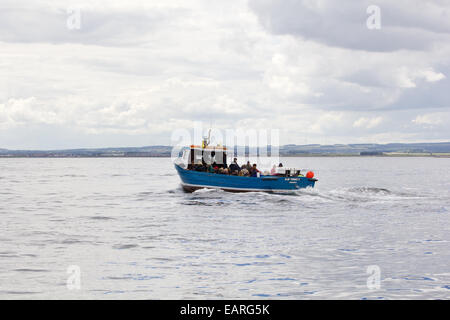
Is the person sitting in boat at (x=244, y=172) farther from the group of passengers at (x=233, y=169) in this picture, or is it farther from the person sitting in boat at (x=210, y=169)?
the person sitting in boat at (x=210, y=169)

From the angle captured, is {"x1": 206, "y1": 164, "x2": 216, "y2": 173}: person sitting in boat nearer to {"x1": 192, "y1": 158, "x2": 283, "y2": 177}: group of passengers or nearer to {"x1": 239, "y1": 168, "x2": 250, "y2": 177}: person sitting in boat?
{"x1": 192, "y1": 158, "x2": 283, "y2": 177}: group of passengers

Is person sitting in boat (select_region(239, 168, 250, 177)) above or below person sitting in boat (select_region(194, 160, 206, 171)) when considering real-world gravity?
below

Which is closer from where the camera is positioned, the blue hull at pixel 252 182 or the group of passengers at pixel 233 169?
the blue hull at pixel 252 182

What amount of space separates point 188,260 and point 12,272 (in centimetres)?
608

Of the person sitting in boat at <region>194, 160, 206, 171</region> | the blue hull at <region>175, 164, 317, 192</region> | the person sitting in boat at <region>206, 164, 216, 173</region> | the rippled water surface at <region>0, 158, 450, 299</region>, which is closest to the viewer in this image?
the rippled water surface at <region>0, 158, 450, 299</region>

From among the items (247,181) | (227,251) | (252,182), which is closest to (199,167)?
(247,181)
